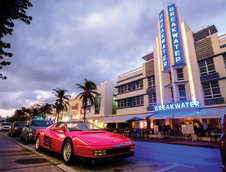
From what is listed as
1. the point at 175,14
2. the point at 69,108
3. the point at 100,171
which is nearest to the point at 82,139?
the point at 100,171

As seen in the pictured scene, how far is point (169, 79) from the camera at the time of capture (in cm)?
2109

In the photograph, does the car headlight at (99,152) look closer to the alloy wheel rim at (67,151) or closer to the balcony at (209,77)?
the alloy wheel rim at (67,151)

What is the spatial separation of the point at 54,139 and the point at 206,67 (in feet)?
61.7

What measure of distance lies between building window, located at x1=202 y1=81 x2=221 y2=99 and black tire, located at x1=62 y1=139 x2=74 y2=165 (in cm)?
1760

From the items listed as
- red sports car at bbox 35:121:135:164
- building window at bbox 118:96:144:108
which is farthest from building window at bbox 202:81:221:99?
red sports car at bbox 35:121:135:164

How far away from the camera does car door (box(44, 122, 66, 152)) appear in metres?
5.08

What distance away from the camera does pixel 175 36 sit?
1962 cm

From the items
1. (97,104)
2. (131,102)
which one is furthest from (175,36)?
(97,104)

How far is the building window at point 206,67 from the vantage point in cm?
1720

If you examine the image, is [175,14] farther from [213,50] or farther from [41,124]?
[41,124]

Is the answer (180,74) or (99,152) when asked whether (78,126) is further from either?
(180,74)

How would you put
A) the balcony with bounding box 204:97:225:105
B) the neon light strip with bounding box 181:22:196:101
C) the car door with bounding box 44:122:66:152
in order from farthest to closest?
the neon light strip with bounding box 181:22:196:101 < the balcony with bounding box 204:97:225:105 < the car door with bounding box 44:122:66:152

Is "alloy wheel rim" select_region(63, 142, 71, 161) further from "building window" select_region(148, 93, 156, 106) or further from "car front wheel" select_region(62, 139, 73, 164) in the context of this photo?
"building window" select_region(148, 93, 156, 106)

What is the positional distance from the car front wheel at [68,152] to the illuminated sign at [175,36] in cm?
1784
